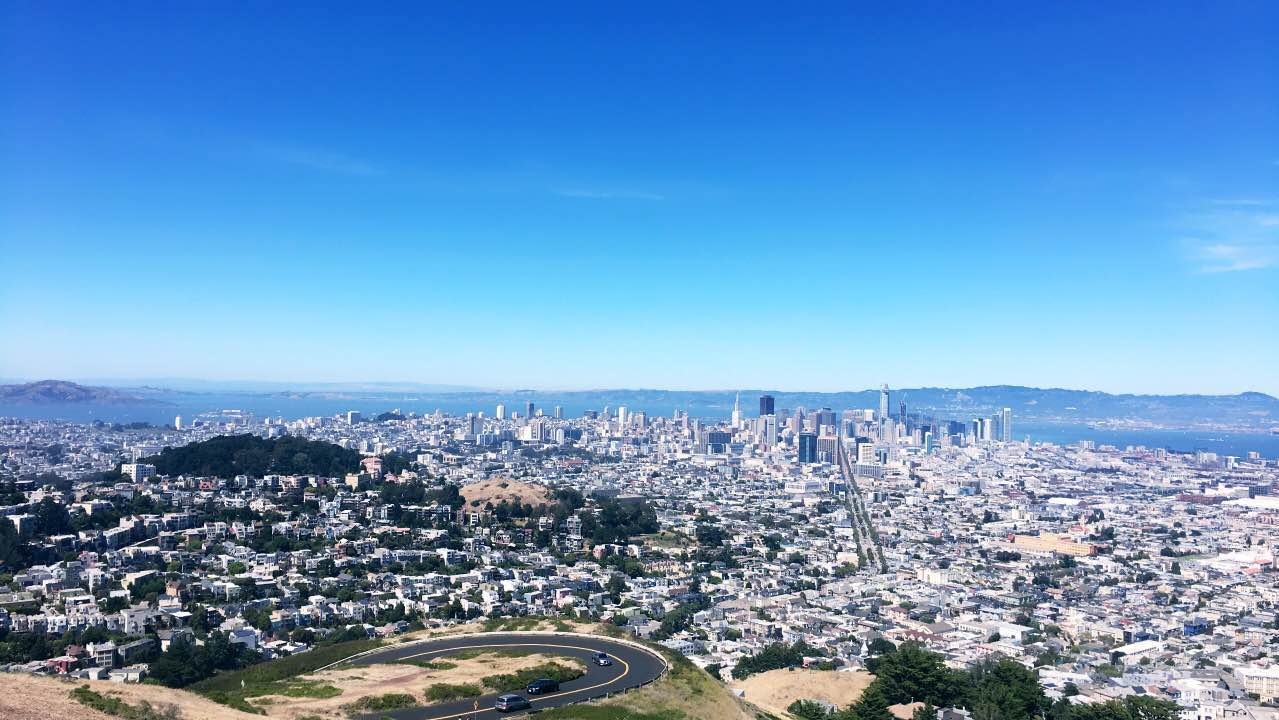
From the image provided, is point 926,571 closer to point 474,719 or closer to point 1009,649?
point 1009,649

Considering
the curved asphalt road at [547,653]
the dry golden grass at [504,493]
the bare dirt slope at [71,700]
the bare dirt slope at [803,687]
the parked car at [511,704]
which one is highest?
the bare dirt slope at [71,700]

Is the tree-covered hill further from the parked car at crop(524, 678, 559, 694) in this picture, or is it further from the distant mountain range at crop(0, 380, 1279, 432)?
the distant mountain range at crop(0, 380, 1279, 432)

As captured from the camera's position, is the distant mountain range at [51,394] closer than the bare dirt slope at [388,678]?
No

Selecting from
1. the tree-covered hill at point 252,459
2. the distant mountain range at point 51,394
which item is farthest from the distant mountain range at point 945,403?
the tree-covered hill at point 252,459

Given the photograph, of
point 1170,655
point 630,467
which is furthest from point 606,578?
point 630,467

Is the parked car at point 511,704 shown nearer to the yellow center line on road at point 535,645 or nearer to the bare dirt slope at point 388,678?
the yellow center line on road at point 535,645

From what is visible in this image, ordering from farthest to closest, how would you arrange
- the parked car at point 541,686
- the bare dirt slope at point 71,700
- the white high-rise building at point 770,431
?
the white high-rise building at point 770,431
the parked car at point 541,686
the bare dirt slope at point 71,700

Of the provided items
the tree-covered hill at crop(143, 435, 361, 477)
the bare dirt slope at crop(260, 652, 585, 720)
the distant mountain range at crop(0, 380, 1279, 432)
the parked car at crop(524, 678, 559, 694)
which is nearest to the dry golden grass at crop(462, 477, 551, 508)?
the tree-covered hill at crop(143, 435, 361, 477)
